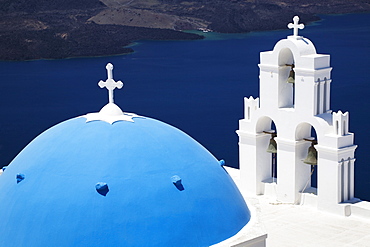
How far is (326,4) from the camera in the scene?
349ft

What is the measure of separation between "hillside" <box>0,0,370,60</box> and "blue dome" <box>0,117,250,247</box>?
67166 millimetres

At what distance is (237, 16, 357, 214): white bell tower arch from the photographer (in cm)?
1753

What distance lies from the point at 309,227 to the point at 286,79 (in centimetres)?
348

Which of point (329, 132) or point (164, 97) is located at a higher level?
point (329, 132)

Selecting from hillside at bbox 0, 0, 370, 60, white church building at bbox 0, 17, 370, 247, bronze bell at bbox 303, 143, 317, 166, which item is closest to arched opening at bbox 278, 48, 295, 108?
bronze bell at bbox 303, 143, 317, 166

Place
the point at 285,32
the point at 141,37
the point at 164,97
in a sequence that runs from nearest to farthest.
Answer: the point at 164,97
the point at 141,37
the point at 285,32

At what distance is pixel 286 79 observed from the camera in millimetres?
18438

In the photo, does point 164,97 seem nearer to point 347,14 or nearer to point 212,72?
point 212,72

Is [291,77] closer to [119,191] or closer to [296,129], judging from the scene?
[296,129]

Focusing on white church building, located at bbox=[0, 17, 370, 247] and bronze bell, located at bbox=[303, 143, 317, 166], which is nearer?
white church building, located at bbox=[0, 17, 370, 247]

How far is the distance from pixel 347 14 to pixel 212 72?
46.0m

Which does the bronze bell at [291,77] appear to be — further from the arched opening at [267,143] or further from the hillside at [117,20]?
the hillside at [117,20]

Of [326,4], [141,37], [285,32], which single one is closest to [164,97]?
[141,37]

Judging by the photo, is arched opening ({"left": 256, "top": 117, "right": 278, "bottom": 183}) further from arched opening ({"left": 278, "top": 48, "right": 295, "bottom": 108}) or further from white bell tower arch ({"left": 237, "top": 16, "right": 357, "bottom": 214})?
arched opening ({"left": 278, "top": 48, "right": 295, "bottom": 108})
